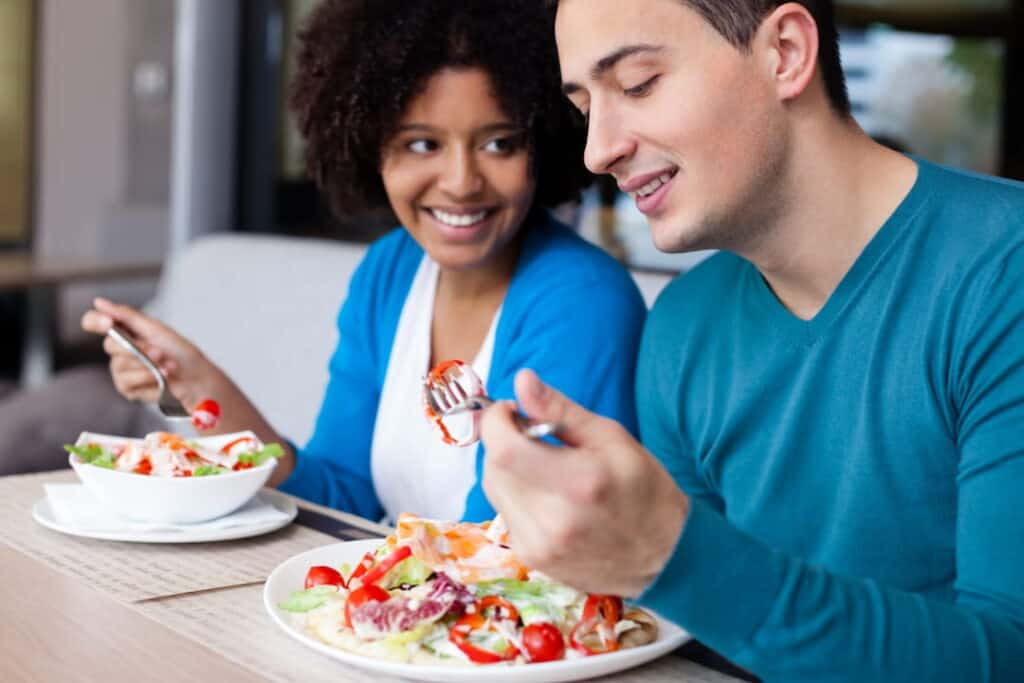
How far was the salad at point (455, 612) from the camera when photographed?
3.14 feet

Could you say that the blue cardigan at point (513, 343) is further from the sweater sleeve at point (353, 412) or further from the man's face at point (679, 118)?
the man's face at point (679, 118)

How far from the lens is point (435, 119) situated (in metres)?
1.64

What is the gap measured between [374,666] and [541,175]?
96 centimetres

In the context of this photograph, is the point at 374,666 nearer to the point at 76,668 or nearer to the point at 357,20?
the point at 76,668

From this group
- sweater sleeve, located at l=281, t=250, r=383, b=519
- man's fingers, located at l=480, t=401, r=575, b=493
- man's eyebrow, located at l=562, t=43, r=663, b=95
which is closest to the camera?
man's fingers, located at l=480, t=401, r=575, b=493

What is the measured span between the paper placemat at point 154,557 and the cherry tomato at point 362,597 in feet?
0.73

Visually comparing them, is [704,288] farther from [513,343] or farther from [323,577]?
[323,577]

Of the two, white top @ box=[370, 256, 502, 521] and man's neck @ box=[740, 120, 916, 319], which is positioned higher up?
man's neck @ box=[740, 120, 916, 319]

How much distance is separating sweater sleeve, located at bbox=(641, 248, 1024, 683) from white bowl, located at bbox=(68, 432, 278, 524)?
611 millimetres

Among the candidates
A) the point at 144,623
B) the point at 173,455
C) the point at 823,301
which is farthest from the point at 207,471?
the point at 823,301

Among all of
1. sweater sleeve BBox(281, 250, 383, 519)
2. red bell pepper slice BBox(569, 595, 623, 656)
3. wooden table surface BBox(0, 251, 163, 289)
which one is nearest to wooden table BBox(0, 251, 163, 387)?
wooden table surface BBox(0, 251, 163, 289)

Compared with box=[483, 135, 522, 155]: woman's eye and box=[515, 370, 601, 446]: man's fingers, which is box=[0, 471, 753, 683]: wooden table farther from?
box=[483, 135, 522, 155]: woman's eye

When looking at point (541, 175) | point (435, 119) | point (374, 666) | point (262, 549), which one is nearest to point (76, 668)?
point (374, 666)

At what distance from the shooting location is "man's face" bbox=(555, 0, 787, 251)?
3.80 ft
